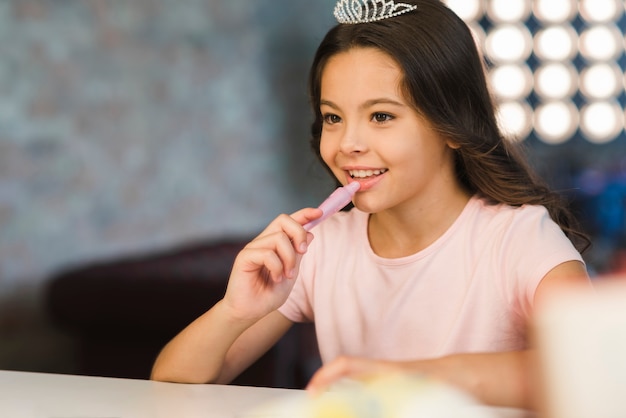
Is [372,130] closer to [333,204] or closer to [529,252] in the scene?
[333,204]

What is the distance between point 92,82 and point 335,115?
1572 mm

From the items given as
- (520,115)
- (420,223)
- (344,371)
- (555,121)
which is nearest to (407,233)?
(420,223)

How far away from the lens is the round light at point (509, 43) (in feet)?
16.1

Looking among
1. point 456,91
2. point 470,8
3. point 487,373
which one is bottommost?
point 487,373

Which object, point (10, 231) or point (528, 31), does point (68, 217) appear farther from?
point (528, 31)

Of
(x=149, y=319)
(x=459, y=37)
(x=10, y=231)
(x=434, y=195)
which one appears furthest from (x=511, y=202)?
(x=10, y=231)

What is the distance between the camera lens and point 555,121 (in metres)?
4.96

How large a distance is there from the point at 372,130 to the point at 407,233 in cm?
22

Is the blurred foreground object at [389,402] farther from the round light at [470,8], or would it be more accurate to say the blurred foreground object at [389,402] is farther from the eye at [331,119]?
the round light at [470,8]

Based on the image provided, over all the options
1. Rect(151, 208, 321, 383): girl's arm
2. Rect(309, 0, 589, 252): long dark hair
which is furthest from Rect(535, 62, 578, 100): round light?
Rect(151, 208, 321, 383): girl's arm

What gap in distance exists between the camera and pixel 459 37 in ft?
4.11

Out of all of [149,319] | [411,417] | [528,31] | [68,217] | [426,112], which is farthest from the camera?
[528,31]

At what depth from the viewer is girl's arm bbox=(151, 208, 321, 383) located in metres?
1.03

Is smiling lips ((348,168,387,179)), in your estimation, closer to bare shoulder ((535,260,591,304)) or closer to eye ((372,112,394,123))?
eye ((372,112,394,123))
